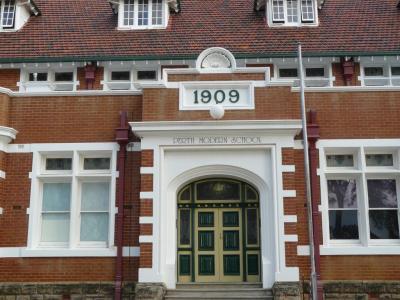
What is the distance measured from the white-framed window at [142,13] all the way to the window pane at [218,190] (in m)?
8.16

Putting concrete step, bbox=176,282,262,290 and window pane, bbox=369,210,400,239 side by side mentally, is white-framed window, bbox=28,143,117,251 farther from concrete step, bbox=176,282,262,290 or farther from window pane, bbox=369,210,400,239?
window pane, bbox=369,210,400,239

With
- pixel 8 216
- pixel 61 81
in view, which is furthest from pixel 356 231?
pixel 61 81

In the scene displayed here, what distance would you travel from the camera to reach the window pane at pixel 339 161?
14719mm

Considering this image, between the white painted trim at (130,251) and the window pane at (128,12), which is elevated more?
the window pane at (128,12)

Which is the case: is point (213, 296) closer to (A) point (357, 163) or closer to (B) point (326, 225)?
(B) point (326, 225)

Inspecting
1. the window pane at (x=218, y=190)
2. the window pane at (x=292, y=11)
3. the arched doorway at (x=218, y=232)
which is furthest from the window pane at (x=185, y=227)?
the window pane at (x=292, y=11)

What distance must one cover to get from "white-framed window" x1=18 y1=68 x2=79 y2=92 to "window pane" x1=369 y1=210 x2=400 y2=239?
10480 mm

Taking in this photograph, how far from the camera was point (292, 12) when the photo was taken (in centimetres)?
2048

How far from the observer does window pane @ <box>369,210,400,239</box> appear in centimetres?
1423

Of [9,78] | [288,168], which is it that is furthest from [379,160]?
[9,78]

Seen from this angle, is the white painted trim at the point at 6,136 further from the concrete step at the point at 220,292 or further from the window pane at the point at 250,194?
the window pane at the point at 250,194

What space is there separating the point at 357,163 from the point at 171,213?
16.7 ft

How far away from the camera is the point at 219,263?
→ 46.3 ft

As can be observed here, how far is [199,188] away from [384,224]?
4.89 metres
